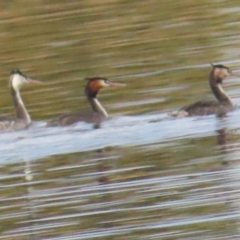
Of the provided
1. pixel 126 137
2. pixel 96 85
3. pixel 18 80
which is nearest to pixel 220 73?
pixel 96 85

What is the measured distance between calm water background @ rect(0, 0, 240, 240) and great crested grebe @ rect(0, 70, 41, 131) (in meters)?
0.16

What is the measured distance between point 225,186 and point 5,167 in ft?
9.72

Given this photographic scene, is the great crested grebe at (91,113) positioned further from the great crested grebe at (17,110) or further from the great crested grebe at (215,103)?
the great crested grebe at (215,103)

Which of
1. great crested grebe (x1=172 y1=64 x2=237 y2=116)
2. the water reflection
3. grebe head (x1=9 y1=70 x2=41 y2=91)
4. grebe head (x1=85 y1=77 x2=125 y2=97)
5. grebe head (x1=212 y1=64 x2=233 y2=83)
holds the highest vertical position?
grebe head (x1=9 y1=70 x2=41 y2=91)

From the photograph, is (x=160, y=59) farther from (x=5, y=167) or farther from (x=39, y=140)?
(x=5, y=167)

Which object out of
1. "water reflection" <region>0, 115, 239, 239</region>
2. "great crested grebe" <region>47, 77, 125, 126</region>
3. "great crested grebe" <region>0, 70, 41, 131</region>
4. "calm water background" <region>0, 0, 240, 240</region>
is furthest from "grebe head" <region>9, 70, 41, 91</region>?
"water reflection" <region>0, 115, 239, 239</region>

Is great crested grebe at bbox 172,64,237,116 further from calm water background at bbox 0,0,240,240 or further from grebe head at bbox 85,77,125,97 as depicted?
grebe head at bbox 85,77,125,97

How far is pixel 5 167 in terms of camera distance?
13297mm

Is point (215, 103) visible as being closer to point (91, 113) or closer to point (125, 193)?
point (91, 113)

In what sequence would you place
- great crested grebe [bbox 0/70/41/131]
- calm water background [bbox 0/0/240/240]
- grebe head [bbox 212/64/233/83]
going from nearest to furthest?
calm water background [bbox 0/0/240/240] < great crested grebe [bbox 0/70/41/131] < grebe head [bbox 212/64/233/83]

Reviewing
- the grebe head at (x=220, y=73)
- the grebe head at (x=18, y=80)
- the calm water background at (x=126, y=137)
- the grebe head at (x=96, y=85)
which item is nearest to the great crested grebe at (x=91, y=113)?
the grebe head at (x=96, y=85)

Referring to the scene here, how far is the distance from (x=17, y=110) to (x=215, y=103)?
2.47 metres

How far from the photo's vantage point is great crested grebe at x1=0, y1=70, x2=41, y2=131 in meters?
15.9

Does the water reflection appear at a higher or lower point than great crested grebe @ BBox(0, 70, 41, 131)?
lower
